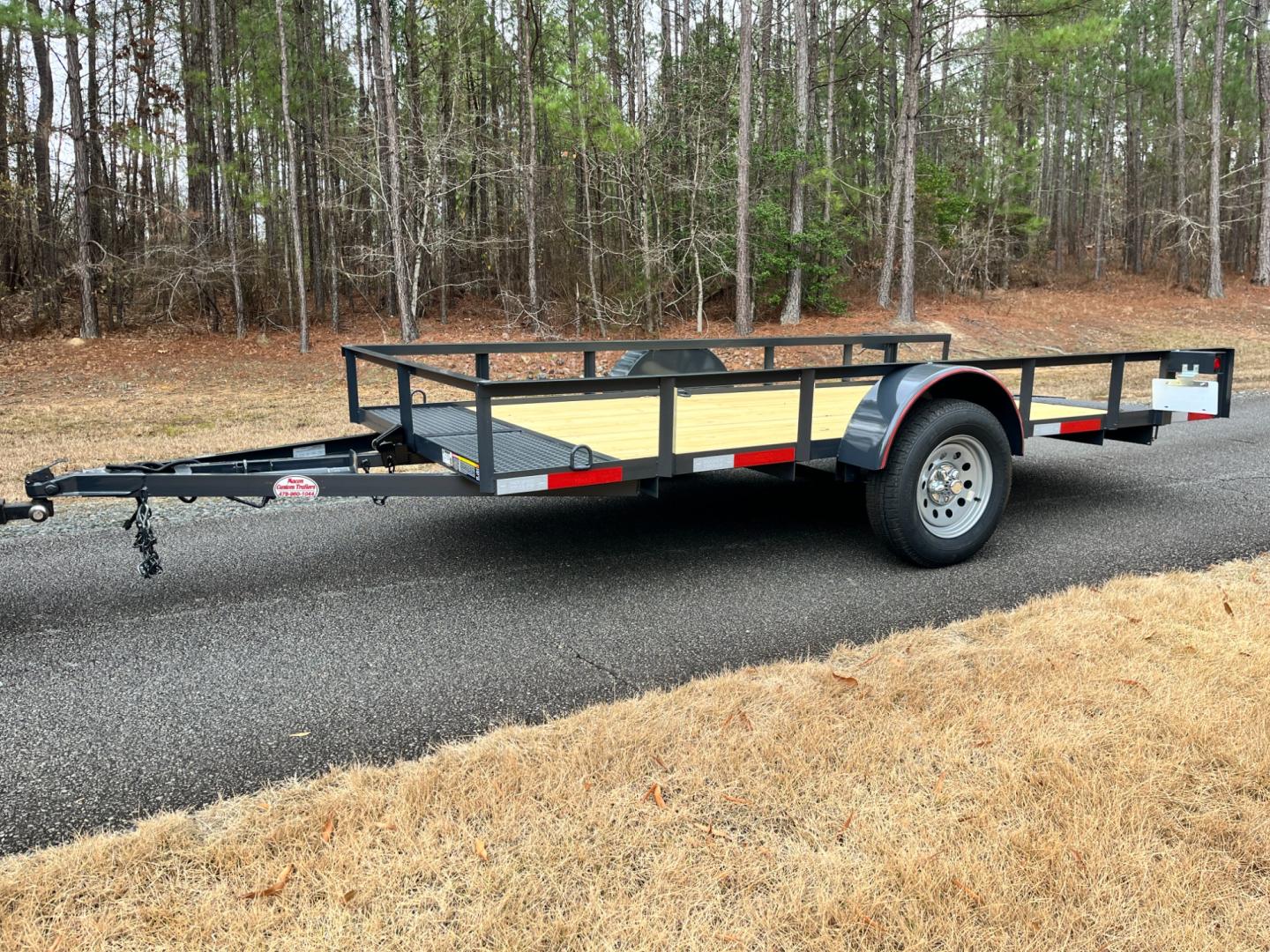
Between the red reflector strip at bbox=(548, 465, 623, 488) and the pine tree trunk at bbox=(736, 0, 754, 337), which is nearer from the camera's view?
the red reflector strip at bbox=(548, 465, 623, 488)

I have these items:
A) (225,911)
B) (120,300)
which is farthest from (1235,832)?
(120,300)

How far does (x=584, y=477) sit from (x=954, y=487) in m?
2.11

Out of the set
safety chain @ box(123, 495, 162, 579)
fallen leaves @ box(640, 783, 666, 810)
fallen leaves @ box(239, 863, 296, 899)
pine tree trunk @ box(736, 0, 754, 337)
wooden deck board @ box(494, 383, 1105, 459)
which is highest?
pine tree trunk @ box(736, 0, 754, 337)

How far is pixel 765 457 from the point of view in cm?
445

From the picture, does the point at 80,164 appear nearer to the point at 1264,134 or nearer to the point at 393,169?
the point at 393,169

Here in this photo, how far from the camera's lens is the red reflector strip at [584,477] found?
13.2 feet

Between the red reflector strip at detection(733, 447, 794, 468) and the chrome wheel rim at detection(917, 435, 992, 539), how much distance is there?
75 cm

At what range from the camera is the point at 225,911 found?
210cm

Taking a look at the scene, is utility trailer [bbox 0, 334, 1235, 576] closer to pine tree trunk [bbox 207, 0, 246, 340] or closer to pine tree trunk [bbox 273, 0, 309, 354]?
pine tree trunk [bbox 273, 0, 309, 354]

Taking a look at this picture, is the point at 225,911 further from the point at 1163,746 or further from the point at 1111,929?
the point at 1163,746

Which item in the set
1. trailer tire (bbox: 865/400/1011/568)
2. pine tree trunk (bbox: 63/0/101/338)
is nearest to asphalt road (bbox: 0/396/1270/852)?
trailer tire (bbox: 865/400/1011/568)

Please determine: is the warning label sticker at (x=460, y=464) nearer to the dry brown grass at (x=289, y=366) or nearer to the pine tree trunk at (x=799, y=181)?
the dry brown grass at (x=289, y=366)

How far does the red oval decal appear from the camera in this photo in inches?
148

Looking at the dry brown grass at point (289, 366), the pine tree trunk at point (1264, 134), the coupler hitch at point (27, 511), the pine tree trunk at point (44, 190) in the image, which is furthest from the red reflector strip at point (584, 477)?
the pine tree trunk at point (1264, 134)
